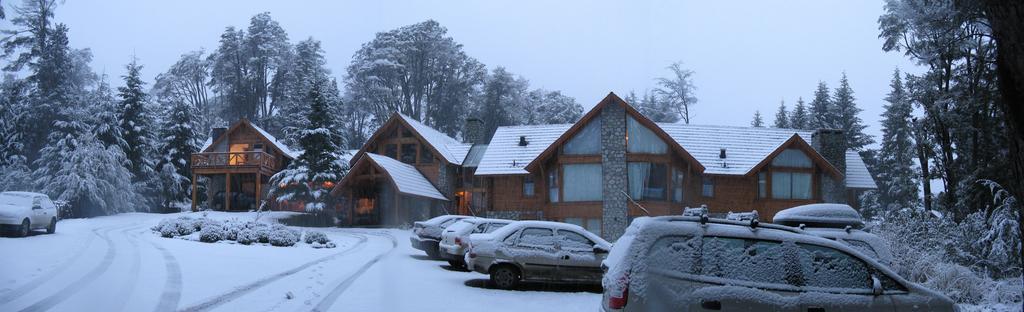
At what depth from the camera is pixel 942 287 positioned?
12.8m

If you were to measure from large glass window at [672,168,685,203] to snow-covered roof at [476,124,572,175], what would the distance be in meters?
6.08

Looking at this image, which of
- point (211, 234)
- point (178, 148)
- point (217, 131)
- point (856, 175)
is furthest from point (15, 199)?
point (856, 175)

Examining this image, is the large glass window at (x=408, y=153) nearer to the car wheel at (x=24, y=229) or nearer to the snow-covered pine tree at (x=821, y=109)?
the car wheel at (x=24, y=229)

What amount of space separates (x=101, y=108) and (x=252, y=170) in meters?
10.4

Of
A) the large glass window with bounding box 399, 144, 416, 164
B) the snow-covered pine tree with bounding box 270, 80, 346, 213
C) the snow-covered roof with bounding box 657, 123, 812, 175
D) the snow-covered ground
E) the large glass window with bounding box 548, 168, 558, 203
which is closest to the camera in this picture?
the snow-covered ground

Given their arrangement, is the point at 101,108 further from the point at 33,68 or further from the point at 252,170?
the point at 33,68

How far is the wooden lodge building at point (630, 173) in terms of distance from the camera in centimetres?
3353

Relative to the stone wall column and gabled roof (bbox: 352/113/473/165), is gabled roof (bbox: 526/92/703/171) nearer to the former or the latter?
the stone wall column

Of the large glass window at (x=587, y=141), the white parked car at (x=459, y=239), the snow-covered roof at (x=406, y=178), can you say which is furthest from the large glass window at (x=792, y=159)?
the white parked car at (x=459, y=239)

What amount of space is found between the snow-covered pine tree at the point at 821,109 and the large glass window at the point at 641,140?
96.3ft

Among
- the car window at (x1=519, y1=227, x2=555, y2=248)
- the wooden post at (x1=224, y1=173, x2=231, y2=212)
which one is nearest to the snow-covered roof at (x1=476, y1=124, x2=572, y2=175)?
the wooden post at (x1=224, y1=173, x2=231, y2=212)

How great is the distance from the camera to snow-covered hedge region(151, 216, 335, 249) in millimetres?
23109

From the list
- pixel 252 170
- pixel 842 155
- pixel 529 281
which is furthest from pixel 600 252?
pixel 252 170

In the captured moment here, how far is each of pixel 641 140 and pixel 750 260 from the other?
26.8m
